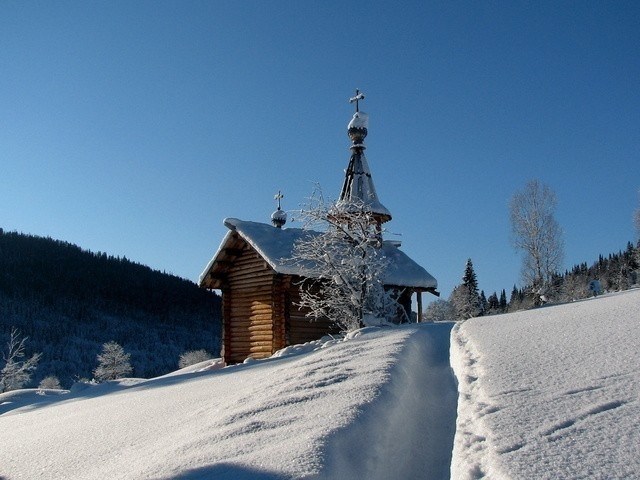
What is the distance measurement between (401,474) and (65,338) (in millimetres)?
91195

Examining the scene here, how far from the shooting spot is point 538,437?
4004 mm

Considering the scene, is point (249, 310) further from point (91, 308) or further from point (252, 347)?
point (91, 308)

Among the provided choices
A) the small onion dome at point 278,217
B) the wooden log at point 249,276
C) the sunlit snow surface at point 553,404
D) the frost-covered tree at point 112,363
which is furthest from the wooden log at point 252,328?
the frost-covered tree at point 112,363

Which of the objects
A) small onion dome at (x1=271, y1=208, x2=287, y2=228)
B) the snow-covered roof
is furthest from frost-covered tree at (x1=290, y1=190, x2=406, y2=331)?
small onion dome at (x1=271, y1=208, x2=287, y2=228)

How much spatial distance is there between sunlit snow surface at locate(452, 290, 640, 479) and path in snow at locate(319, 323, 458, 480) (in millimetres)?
425

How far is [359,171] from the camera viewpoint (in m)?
22.0

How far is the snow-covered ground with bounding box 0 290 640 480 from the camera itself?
13.1 ft

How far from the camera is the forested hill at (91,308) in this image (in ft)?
272

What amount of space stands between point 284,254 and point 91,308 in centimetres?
A: 9390

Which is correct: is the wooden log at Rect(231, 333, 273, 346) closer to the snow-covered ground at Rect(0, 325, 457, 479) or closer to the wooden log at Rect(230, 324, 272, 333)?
the wooden log at Rect(230, 324, 272, 333)

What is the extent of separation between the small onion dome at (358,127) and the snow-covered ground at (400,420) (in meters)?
14.2

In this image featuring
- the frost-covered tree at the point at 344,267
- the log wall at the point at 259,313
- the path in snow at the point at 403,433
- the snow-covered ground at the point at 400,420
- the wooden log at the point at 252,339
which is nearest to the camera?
the snow-covered ground at the point at 400,420

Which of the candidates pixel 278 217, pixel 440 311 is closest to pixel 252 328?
pixel 278 217

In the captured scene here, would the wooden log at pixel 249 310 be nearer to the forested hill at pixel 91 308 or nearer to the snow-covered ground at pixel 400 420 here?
the snow-covered ground at pixel 400 420
